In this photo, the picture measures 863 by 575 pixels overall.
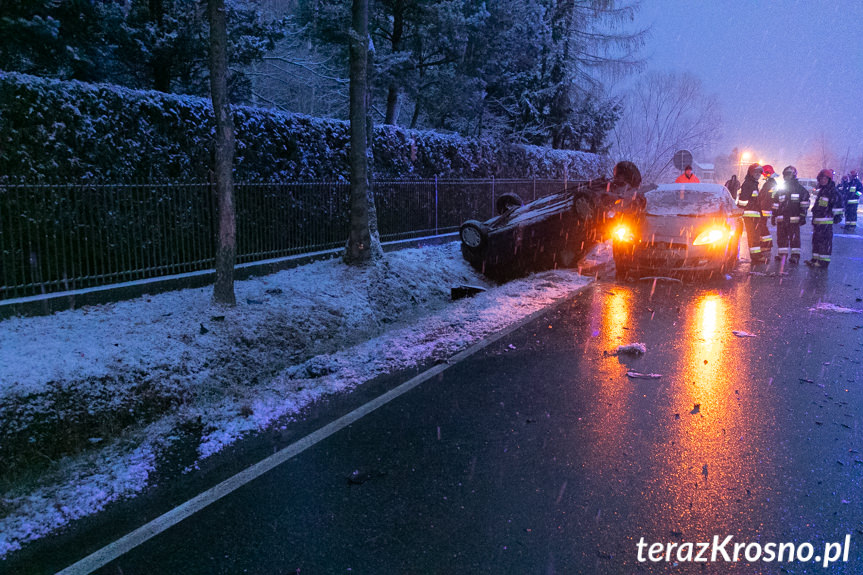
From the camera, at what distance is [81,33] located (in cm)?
1155

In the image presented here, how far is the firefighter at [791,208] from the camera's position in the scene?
39.4 ft

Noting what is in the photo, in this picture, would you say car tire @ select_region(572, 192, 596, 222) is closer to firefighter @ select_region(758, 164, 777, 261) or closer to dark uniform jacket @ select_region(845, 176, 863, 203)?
firefighter @ select_region(758, 164, 777, 261)

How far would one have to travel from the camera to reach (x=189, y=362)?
207 inches

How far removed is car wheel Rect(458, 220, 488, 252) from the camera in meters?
11.0

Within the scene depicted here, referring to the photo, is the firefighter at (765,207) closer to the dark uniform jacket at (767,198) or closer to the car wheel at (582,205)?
the dark uniform jacket at (767,198)

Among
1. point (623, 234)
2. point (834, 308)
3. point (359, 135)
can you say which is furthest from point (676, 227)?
point (359, 135)

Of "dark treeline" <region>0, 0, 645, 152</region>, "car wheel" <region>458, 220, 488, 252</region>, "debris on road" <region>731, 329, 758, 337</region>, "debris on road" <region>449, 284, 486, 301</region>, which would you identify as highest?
"dark treeline" <region>0, 0, 645, 152</region>

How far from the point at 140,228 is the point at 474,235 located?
599 cm

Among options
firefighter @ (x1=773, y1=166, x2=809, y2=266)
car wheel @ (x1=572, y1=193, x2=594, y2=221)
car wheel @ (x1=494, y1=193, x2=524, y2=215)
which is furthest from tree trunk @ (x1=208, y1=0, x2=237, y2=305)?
firefighter @ (x1=773, y1=166, x2=809, y2=266)

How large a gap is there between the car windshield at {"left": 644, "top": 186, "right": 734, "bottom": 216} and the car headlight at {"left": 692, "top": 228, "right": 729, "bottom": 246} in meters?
0.47

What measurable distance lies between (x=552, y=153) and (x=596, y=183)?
11.5 meters

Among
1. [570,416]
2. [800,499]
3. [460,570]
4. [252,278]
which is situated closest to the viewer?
[460,570]

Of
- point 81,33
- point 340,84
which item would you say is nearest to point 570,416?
point 81,33

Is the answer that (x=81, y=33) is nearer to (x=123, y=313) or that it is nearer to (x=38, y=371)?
(x=123, y=313)
